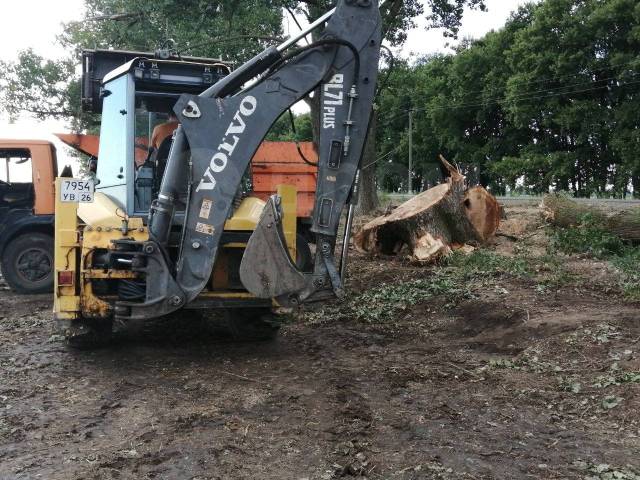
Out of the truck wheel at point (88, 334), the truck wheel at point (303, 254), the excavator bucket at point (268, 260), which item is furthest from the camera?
the truck wheel at point (303, 254)

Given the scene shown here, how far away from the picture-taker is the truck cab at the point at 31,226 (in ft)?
32.4

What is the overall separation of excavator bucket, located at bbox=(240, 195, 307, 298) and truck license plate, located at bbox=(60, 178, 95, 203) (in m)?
1.55

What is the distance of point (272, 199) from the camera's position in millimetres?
5441

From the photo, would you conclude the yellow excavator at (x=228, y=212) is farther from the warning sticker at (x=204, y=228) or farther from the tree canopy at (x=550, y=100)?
the tree canopy at (x=550, y=100)

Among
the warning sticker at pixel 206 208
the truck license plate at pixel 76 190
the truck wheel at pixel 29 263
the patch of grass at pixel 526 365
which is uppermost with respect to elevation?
the truck license plate at pixel 76 190

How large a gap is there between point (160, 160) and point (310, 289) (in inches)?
79.4

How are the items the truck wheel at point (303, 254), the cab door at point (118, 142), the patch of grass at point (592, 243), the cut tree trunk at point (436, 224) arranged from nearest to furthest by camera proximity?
the cab door at point (118, 142)
the truck wheel at point (303, 254)
the patch of grass at point (592, 243)
the cut tree trunk at point (436, 224)

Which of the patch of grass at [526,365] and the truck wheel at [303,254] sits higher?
the truck wheel at [303,254]

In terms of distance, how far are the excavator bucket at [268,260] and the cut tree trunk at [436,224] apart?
5073mm

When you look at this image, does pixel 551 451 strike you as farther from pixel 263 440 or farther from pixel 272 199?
pixel 272 199

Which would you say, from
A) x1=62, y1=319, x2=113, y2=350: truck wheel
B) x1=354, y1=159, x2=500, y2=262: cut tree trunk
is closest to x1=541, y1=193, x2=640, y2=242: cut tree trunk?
x1=354, y1=159, x2=500, y2=262: cut tree trunk

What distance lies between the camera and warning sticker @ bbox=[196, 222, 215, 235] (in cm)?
548

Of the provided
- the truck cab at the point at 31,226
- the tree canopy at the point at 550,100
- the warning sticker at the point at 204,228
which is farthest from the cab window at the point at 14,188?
the tree canopy at the point at 550,100

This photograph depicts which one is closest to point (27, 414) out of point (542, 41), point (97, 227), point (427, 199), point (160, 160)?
point (97, 227)
